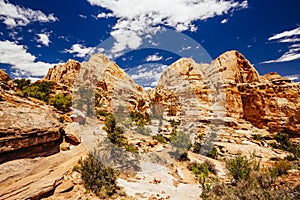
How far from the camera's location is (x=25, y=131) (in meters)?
8.20

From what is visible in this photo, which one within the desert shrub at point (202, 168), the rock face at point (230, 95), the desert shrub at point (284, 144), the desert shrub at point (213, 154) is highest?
the rock face at point (230, 95)

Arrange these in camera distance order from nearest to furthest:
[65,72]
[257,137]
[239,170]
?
[239,170]
[257,137]
[65,72]

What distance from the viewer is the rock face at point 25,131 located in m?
7.40

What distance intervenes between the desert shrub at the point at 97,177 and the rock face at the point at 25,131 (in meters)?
2.24

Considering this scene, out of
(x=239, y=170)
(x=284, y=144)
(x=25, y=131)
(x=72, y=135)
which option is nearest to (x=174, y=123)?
(x=284, y=144)

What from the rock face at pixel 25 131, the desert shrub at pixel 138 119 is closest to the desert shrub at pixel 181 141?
the desert shrub at pixel 138 119

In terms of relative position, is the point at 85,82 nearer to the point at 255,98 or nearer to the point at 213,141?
the point at 213,141

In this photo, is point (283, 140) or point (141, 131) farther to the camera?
point (283, 140)

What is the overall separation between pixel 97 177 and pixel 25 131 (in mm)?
3938

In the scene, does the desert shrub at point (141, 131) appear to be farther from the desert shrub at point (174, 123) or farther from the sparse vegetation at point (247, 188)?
the sparse vegetation at point (247, 188)

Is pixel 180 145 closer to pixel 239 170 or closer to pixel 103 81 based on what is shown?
pixel 239 170

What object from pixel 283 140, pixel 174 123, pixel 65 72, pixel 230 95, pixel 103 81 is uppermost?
pixel 65 72

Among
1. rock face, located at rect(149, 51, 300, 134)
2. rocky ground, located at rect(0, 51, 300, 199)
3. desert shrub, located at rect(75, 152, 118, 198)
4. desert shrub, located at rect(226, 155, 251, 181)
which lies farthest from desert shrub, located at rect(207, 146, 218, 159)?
desert shrub, located at rect(75, 152, 118, 198)

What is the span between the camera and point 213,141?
62.9 feet
